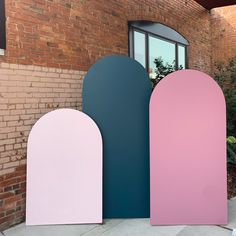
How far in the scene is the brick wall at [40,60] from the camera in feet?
13.2

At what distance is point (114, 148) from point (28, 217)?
1421 mm

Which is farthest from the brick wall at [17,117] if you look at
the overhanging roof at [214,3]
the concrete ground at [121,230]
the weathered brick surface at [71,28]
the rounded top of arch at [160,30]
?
the overhanging roof at [214,3]

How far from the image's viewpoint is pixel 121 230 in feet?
12.8

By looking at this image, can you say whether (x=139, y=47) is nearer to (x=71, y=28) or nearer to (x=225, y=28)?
(x=71, y=28)

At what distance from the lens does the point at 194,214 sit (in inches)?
159

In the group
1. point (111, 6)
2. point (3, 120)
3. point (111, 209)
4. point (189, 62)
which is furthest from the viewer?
point (189, 62)

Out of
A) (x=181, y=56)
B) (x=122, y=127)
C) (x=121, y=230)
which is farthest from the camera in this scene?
(x=181, y=56)

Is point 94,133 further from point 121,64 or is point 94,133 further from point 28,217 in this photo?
point 28,217

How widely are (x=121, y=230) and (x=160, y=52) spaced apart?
4690 millimetres

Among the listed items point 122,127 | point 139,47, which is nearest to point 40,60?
point 122,127

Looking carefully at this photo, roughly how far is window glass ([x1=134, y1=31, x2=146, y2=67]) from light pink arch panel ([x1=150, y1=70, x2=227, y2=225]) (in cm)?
270

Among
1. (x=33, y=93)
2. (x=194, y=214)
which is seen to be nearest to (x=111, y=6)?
(x=33, y=93)

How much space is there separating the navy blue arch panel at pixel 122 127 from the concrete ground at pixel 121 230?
24cm

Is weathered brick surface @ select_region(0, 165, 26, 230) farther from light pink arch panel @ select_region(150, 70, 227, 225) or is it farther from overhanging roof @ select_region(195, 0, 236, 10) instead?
overhanging roof @ select_region(195, 0, 236, 10)
